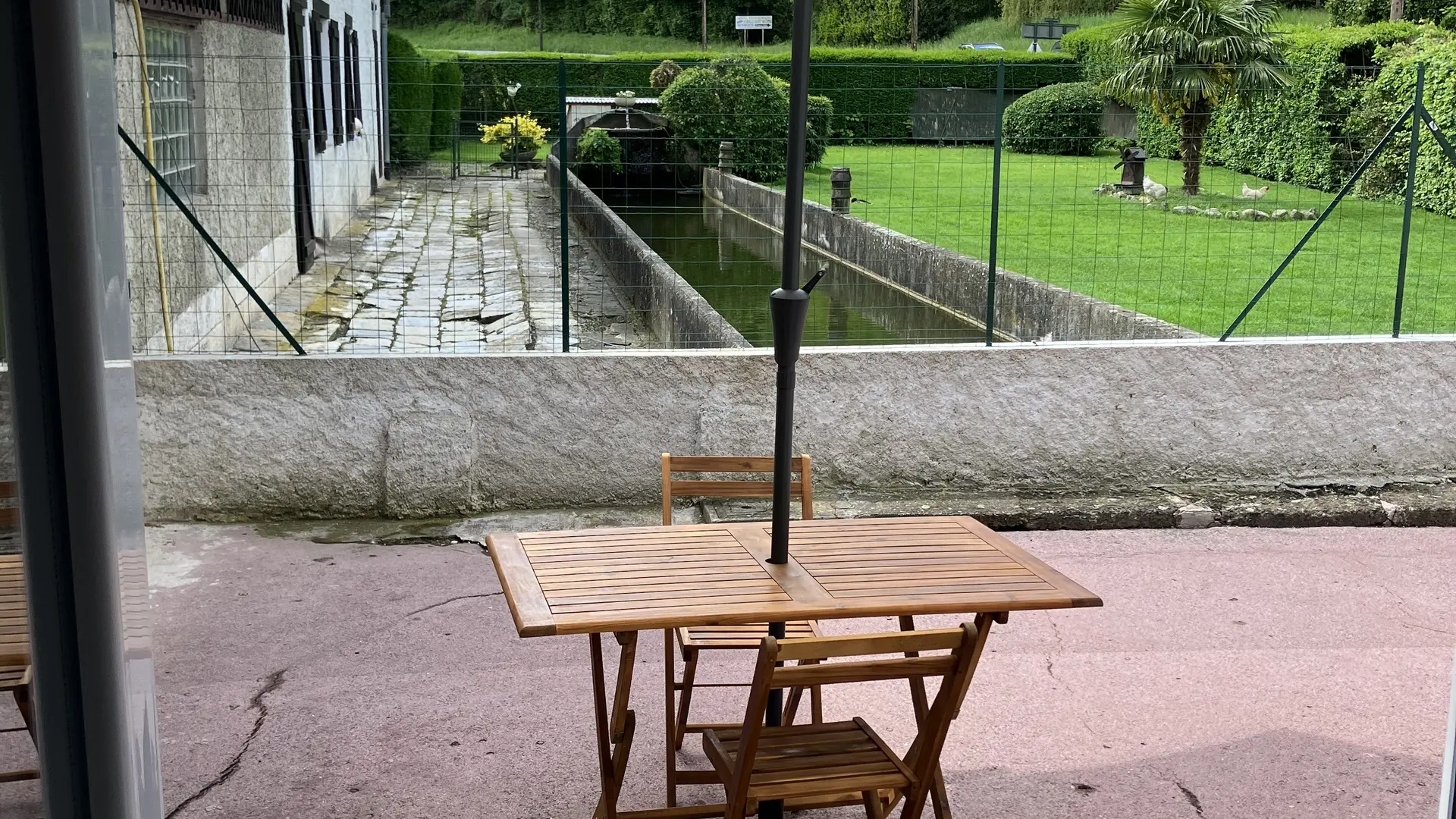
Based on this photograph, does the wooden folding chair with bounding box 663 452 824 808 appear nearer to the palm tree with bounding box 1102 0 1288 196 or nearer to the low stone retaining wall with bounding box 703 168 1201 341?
the low stone retaining wall with bounding box 703 168 1201 341

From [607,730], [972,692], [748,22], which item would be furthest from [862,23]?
[607,730]

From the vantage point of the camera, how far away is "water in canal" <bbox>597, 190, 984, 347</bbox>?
10.9 metres

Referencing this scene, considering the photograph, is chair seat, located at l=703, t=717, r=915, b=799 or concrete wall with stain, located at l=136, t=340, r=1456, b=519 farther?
concrete wall with stain, located at l=136, t=340, r=1456, b=519

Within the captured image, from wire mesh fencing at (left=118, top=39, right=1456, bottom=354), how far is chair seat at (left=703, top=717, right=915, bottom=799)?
11.2ft

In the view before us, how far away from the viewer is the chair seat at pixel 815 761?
3.02m

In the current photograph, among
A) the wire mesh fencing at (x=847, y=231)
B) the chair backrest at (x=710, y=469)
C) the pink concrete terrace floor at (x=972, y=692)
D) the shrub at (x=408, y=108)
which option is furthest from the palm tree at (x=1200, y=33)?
the chair backrest at (x=710, y=469)

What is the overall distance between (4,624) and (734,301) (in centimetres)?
1068

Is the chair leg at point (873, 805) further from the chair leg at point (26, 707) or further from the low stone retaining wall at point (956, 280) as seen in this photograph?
the low stone retaining wall at point (956, 280)

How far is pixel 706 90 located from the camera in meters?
20.0

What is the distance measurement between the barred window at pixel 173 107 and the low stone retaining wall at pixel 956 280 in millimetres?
3414

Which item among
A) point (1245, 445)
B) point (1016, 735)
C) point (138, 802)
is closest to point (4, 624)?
point (138, 802)

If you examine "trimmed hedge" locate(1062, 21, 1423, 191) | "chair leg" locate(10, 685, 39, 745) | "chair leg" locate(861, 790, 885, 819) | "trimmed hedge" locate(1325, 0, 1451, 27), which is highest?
"trimmed hedge" locate(1325, 0, 1451, 27)

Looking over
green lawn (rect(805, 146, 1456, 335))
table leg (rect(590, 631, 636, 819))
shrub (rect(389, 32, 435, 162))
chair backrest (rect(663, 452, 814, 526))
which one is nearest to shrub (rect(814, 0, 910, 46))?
shrub (rect(389, 32, 435, 162))

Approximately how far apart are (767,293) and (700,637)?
857cm
